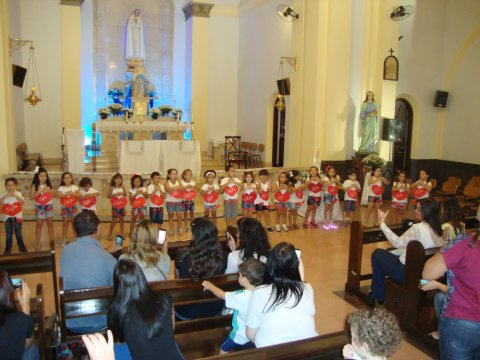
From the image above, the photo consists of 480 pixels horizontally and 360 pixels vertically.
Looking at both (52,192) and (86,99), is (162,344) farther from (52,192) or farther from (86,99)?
(86,99)

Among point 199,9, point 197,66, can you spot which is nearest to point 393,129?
point 197,66

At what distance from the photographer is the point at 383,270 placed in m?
5.45

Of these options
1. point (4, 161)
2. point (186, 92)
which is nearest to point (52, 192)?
point (4, 161)

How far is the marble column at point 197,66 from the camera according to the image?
17.3m

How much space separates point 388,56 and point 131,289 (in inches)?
458

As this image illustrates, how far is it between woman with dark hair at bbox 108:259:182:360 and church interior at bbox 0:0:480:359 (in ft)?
12.3

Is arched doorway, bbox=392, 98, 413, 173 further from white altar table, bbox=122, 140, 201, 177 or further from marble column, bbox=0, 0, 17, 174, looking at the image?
marble column, bbox=0, 0, 17, 174

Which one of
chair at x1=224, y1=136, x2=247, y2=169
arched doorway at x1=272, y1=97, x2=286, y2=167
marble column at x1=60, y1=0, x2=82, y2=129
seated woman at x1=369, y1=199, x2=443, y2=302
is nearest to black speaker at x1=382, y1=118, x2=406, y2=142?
arched doorway at x1=272, y1=97, x2=286, y2=167

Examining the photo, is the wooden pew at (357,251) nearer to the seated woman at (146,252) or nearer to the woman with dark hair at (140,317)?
the seated woman at (146,252)

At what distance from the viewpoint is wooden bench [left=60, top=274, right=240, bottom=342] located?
3.68m

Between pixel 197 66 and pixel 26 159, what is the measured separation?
7.02 metres

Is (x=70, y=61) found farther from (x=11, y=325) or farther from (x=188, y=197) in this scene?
(x=11, y=325)

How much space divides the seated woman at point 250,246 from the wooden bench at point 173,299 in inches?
13.4

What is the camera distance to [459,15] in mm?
14227
